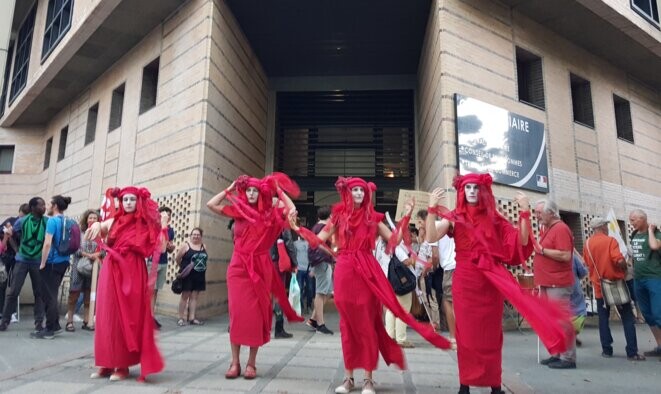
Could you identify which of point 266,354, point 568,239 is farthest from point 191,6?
point 568,239

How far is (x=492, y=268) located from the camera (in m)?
3.16

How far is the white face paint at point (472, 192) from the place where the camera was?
3.33 m

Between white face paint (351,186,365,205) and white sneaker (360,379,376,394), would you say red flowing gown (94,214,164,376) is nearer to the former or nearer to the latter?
white sneaker (360,379,376,394)

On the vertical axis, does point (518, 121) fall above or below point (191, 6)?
below

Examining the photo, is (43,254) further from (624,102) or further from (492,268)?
(624,102)

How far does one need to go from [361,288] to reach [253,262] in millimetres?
1003

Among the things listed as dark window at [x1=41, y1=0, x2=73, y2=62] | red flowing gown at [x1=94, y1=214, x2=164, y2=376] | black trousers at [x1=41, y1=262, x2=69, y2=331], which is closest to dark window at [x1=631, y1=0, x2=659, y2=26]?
red flowing gown at [x1=94, y1=214, x2=164, y2=376]

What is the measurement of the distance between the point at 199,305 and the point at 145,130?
4589 mm

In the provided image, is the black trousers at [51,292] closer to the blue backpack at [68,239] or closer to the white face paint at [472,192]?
the blue backpack at [68,239]

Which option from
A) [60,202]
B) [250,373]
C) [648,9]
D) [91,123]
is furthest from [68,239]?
[648,9]

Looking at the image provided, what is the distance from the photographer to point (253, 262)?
3803mm

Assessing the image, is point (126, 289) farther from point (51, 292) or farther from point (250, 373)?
point (51, 292)

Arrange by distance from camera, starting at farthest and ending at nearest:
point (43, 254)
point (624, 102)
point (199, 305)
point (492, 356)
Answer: point (624, 102)
point (199, 305)
point (43, 254)
point (492, 356)

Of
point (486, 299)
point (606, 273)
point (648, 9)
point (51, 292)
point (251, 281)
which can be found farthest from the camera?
point (648, 9)
